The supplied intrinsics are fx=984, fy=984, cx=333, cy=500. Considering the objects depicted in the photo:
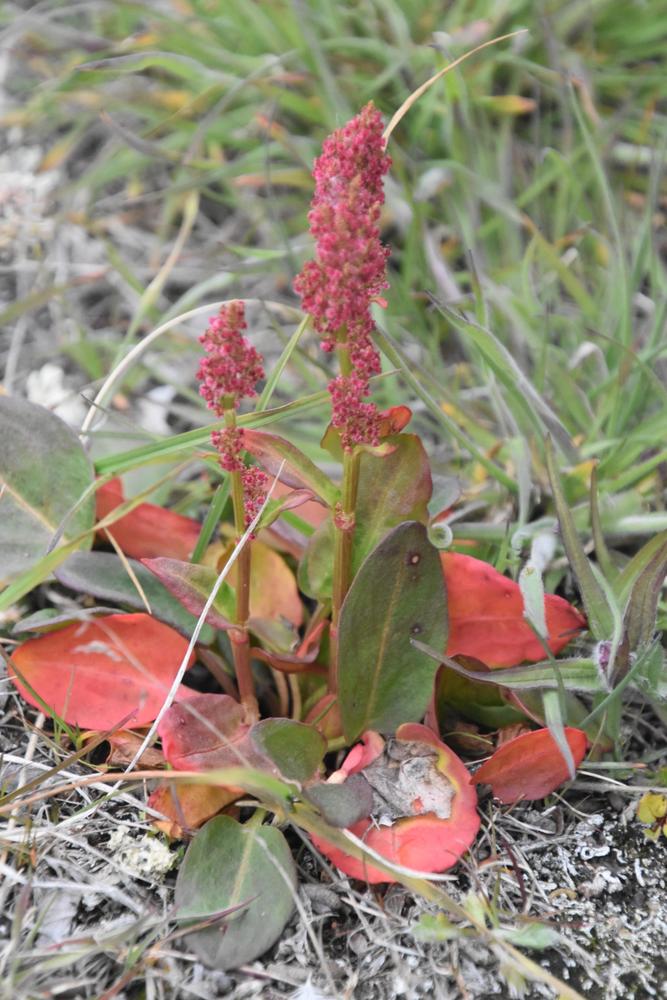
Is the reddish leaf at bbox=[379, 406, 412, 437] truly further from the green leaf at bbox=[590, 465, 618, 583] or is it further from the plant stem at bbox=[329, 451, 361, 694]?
the green leaf at bbox=[590, 465, 618, 583]

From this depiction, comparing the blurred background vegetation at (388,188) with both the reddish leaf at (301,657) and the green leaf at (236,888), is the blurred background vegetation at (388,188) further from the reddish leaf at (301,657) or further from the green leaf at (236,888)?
the green leaf at (236,888)

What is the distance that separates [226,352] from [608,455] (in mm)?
868

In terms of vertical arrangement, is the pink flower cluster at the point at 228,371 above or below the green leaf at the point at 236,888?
above

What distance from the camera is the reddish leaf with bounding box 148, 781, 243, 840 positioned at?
137 cm

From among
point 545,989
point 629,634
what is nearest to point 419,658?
point 629,634

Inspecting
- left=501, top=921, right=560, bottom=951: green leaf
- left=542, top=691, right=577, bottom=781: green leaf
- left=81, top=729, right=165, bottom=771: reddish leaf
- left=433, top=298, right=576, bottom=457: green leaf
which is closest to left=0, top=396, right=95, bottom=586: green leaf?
left=81, top=729, right=165, bottom=771: reddish leaf

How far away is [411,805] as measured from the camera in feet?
4.57

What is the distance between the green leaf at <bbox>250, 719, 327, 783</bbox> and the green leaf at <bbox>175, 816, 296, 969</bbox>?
9 cm

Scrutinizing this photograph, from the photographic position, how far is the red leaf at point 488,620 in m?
1.51

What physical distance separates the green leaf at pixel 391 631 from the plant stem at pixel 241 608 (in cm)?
14

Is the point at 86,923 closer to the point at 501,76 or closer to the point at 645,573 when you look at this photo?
the point at 645,573

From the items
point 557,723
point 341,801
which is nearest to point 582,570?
point 557,723

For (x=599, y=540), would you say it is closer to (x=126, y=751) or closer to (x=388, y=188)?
(x=126, y=751)

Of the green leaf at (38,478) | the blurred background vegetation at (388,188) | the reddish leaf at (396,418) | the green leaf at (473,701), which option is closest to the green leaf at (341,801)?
the green leaf at (473,701)
